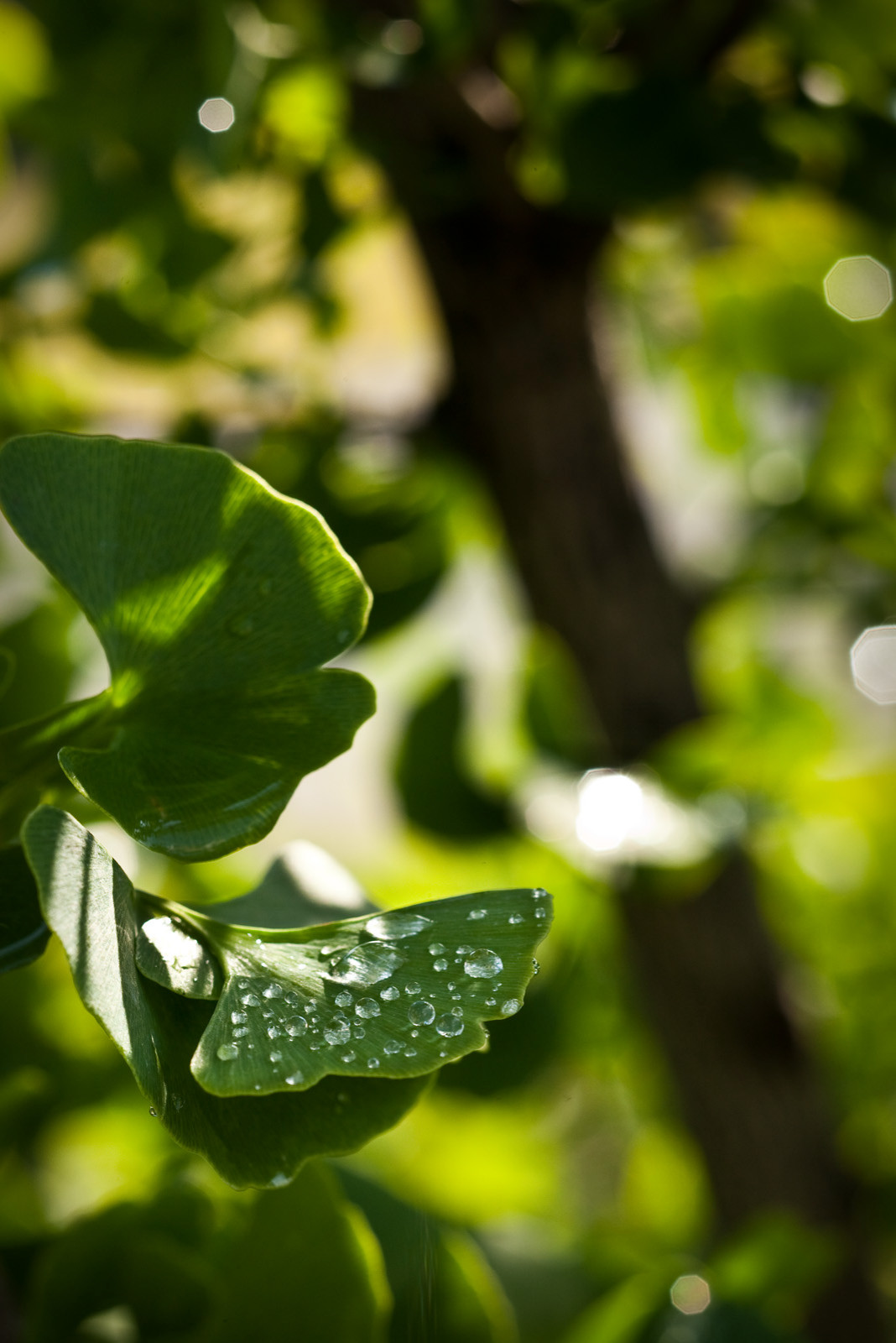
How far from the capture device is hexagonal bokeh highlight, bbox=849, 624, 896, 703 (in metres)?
0.35

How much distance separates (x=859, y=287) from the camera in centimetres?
35

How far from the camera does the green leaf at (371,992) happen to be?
0.23 feet

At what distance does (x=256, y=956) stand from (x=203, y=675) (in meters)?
0.02

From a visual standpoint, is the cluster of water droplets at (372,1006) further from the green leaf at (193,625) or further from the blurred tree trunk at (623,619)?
the blurred tree trunk at (623,619)

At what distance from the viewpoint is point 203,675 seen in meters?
0.09

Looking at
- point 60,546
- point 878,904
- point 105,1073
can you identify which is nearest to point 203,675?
point 60,546

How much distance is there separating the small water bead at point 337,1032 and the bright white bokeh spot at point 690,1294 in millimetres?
115

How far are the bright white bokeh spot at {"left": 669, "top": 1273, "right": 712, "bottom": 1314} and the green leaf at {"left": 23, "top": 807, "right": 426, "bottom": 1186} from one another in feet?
0.34

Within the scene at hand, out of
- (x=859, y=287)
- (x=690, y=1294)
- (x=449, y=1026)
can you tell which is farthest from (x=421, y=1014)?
(x=859, y=287)

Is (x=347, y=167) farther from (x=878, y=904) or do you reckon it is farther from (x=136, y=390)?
(x=878, y=904)

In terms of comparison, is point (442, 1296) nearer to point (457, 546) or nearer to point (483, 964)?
point (483, 964)

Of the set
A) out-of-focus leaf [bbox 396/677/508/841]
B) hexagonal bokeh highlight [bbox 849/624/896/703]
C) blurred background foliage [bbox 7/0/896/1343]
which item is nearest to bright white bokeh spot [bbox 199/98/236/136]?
blurred background foliage [bbox 7/0/896/1343]

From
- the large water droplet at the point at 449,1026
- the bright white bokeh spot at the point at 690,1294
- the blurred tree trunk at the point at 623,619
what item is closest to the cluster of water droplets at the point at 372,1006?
the large water droplet at the point at 449,1026

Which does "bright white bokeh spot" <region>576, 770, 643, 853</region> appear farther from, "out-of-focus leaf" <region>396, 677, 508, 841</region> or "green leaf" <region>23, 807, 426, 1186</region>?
"green leaf" <region>23, 807, 426, 1186</region>
